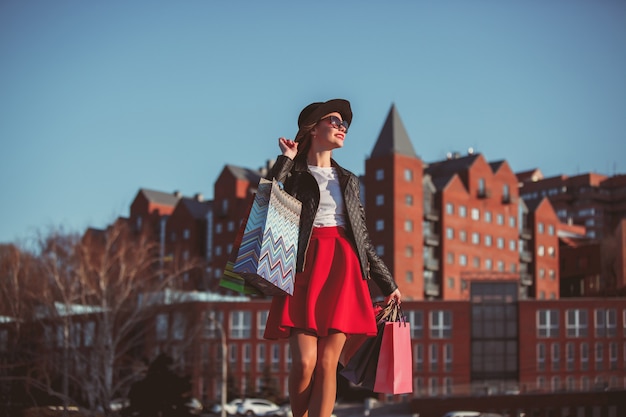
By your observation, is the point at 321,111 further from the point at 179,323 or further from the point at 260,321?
the point at 260,321

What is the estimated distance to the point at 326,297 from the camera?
765 centimetres

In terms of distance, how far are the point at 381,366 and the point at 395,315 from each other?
1.47 ft

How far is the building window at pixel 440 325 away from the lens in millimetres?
82375

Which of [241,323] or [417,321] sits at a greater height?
[417,321]

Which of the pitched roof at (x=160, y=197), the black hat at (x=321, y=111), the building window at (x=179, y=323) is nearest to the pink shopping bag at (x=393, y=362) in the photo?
the black hat at (x=321, y=111)

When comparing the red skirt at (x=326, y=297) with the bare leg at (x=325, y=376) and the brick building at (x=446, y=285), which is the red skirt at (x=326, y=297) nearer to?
the bare leg at (x=325, y=376)

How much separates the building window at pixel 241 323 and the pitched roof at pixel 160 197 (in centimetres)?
3717

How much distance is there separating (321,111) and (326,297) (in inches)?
60.8

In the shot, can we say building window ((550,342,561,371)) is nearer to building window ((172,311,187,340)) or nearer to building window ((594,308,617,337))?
building window ((594,308,617,337))

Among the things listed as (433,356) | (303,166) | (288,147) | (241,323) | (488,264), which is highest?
(488,264)

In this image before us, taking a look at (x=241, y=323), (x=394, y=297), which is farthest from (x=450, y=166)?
(x=394, y=297)

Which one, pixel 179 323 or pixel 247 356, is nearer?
pixel 179 323

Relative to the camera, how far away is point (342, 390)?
82.0 m

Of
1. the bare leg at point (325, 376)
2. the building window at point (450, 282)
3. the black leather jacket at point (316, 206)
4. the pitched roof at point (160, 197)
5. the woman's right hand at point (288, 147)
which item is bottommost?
the bare leg at point (325, 376)
